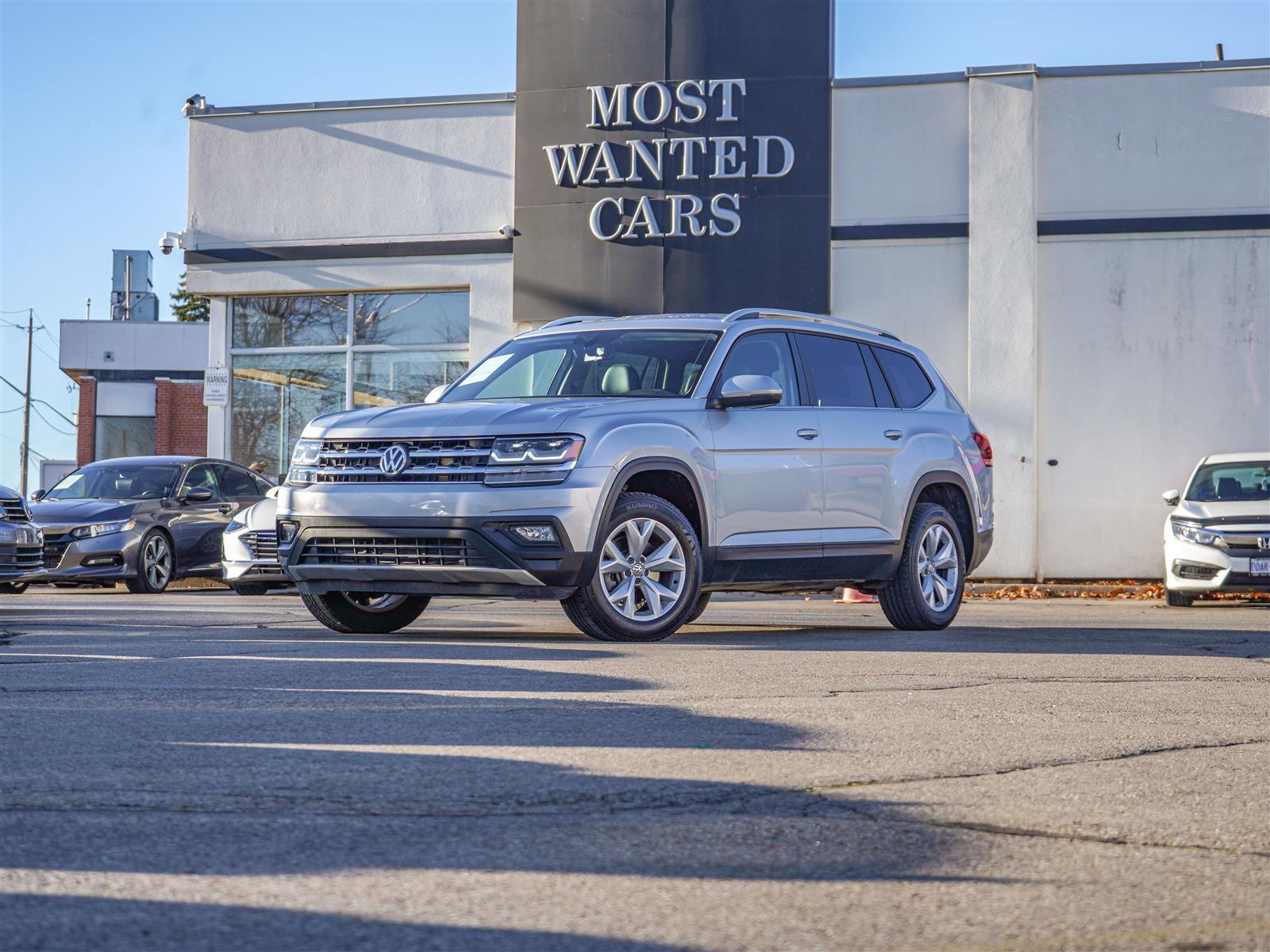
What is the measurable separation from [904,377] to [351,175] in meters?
13.2

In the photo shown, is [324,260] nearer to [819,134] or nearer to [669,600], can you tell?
[819,134]

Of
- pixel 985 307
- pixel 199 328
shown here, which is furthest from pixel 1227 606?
pixel 199 328

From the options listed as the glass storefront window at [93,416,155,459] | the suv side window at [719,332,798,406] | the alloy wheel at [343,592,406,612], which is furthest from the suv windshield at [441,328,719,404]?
the glass storefront window at [93,416,155,459]

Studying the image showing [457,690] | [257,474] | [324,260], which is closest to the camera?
[457,690]

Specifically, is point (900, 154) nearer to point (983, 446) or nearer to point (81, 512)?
point (983, 446)

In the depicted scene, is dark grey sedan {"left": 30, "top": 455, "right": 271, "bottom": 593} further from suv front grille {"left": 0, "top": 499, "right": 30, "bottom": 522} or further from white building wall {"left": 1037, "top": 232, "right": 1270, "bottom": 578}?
white building wall {"left": 1037, "top": 232, "right": 1270, "bottom": 578}

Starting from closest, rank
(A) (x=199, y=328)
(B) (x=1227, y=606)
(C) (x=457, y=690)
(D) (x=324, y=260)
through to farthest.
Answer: (C) (x=457, y=690)
(B) (x=1227, y=606)
(D) (x=324, y=260)
(A) (x=199, y=328)

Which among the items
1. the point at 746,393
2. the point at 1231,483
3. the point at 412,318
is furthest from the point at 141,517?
the point at 1231,483

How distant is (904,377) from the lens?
36.4 feet

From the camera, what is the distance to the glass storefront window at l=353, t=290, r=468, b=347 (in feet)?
73.2

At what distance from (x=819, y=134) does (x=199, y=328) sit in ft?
137

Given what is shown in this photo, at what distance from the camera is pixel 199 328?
58531 mm

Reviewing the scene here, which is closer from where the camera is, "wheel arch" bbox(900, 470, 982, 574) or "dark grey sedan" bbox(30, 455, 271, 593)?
"wheel arch" bbox(900, 470, 982, 574)

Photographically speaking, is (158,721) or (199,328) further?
(199,328)
